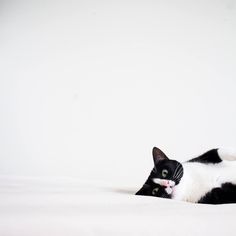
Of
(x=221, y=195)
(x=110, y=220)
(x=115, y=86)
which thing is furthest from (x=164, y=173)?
(x=115, y=86)

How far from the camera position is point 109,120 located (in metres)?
1.79

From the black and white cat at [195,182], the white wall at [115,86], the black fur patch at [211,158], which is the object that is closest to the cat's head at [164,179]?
the black and white cat at [195,182]

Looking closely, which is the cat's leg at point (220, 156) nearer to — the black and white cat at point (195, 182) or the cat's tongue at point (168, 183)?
the black and white cat at point (195, 182)

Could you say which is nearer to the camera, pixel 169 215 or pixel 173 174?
pixel 169 215

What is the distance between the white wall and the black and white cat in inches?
29.6

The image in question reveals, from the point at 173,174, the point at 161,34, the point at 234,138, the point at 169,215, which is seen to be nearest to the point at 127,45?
the point at 161,34

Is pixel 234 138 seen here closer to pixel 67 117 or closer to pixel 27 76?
pixel 67 117

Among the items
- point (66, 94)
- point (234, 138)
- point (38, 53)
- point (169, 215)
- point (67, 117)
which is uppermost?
point (38, 53)

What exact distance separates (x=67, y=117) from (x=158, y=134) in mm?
491

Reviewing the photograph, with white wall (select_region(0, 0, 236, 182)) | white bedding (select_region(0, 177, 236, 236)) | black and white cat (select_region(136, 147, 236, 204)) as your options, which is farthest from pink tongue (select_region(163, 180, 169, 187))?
white wall (select_region(0, 0, 236, 182))

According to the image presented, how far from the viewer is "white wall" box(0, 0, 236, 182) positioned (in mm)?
1733

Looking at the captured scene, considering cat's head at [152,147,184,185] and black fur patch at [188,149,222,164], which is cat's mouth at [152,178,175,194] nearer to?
cat's head at [152,147,184,185]

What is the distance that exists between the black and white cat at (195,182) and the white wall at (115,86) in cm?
75

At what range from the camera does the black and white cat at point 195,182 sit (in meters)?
0.85
